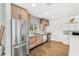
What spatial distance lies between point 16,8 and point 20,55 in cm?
76

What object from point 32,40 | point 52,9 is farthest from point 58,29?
point 32,40

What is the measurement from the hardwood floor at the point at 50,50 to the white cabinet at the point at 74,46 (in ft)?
0.32

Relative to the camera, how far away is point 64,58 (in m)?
1.73

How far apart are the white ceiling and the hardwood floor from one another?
0.44 metres

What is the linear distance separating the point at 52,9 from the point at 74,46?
681 millimetres

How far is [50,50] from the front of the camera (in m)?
1.74

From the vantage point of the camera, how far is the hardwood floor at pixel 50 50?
1.71 meters

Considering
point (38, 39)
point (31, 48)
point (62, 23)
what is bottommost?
point (31, 48)

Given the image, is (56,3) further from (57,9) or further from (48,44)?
(48,44)

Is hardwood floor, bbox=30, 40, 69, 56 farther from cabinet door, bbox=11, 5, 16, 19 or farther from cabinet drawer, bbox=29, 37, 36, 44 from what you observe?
cabinet door, bbox=11, 5, 16, 19

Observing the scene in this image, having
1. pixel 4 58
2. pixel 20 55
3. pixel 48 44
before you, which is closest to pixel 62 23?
pixel 48 44

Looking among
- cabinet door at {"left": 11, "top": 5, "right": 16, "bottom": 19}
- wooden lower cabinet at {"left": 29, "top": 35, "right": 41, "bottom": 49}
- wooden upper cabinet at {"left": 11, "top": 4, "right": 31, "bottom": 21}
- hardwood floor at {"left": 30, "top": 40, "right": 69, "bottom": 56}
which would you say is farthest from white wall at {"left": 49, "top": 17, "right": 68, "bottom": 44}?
cabinet door at {"left": 11, "top": 5, "right": 16, "bottom": 19}

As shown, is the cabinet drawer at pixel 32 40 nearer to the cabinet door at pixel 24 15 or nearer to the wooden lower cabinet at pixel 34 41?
the wooden lower cabinet at pixel 34 41

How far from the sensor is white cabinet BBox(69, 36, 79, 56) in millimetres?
1698
